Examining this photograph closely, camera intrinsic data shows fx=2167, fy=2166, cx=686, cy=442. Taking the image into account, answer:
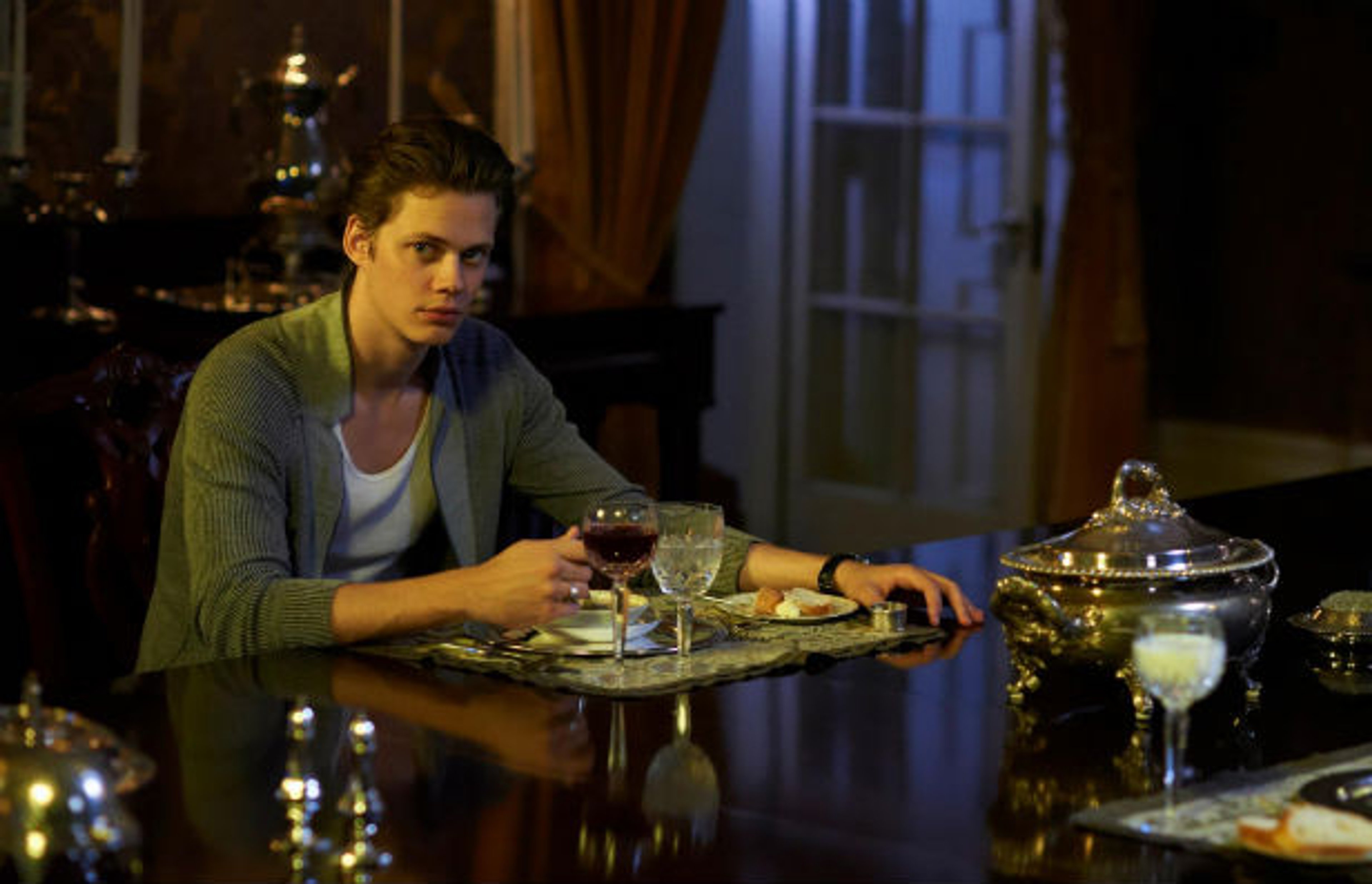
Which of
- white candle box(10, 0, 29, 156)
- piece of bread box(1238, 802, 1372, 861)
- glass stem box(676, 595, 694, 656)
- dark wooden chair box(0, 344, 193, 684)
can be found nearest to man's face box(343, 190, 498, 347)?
dark wooden chair box(0, 344, 193, 684)

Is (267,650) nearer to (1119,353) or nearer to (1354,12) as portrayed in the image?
(1119,353)

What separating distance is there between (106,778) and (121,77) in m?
2.51

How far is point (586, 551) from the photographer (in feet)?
6.46

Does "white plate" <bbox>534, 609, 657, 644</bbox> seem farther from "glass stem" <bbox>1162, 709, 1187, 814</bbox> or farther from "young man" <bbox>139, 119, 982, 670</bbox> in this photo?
"glass stem" <bbox>1162, 709, 1187, 814</bbox>

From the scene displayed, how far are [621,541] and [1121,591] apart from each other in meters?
0.44

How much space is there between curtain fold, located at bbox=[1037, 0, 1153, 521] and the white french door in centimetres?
8

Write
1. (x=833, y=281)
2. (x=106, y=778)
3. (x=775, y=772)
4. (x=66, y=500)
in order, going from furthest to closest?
1. (x=833, y=281)
2. (x=66, y=500)
3. (x=775, y=772)
4. (x=106, y=778)

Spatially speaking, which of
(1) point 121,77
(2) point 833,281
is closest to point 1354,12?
(2) point 833,281

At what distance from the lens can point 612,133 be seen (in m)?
4.99

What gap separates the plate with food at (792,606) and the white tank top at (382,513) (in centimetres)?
41

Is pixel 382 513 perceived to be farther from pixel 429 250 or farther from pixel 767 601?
pixel 767 601

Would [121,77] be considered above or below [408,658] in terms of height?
above

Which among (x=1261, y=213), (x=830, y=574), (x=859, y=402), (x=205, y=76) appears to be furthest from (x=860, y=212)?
(x=830, y=574)

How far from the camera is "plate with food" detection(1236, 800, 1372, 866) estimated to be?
137 centimetres
